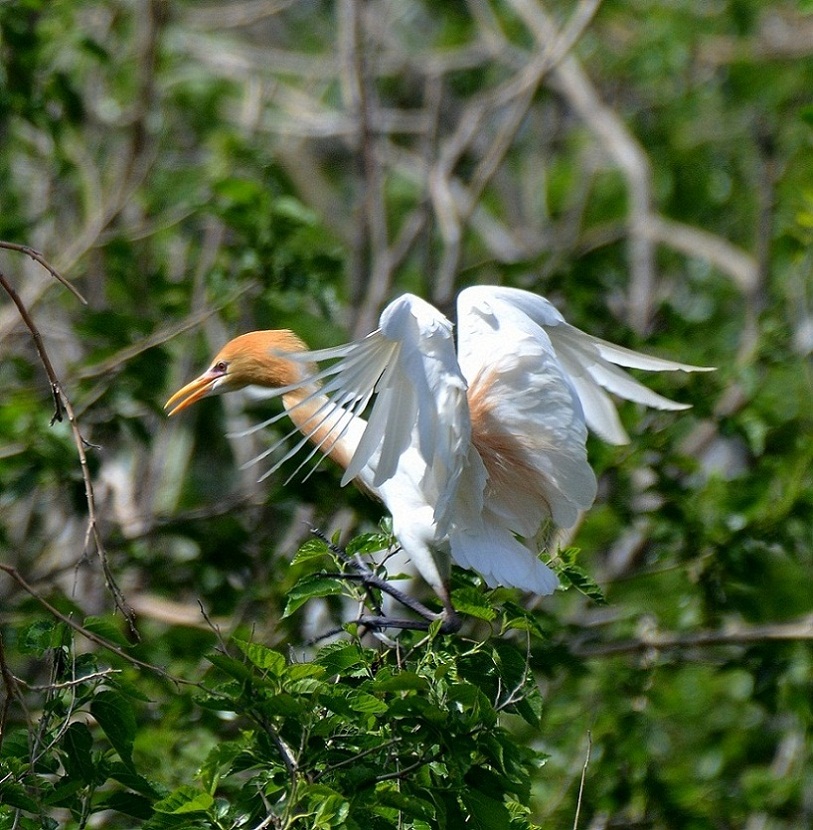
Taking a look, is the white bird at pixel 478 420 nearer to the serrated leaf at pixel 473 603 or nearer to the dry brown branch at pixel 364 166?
the serrated leaf at pixel 473 603

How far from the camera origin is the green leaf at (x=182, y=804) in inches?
70.8

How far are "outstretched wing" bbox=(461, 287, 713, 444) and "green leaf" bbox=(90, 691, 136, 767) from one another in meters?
1.30

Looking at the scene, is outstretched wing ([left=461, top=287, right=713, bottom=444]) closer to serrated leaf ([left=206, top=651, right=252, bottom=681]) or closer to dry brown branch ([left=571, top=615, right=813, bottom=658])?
dry brown branch ([left=571, top=615, right=813, bottom=658])

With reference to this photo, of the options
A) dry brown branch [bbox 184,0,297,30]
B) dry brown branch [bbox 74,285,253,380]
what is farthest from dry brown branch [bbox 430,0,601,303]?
dry brown branch [bbox 184,0,297,30]

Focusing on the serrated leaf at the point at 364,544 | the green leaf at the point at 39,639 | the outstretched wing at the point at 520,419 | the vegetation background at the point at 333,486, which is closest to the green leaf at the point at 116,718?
the vegetation background at the point at 333,486

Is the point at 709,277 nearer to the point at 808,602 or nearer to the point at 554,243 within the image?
the point at 554,243

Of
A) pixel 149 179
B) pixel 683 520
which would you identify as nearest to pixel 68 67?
pixel 149 179

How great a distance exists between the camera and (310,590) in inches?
86.0

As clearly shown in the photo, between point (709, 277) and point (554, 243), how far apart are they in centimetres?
97

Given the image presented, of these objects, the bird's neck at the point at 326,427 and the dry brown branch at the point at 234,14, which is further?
the dry brown branch at the point at 234,14

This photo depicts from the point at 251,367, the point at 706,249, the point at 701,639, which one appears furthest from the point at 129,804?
the point at 706,249

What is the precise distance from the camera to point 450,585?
277cm

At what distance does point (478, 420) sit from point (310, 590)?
709mm

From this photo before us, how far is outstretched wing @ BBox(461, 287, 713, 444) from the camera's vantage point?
2812mm
